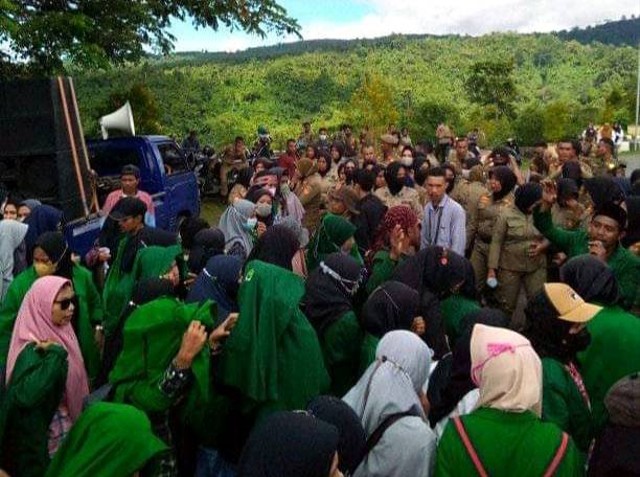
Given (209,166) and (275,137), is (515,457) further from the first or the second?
(275,137)

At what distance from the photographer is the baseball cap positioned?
3123mm

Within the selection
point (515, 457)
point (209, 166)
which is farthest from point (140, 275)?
point (209, 166)

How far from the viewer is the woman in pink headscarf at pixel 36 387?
3205 mm

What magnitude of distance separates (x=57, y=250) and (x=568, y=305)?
3215 millimetres

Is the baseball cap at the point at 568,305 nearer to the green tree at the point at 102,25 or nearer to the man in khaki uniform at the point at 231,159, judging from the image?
the green tree at the point at 102,25

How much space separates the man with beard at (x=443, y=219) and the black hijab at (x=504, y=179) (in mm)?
665

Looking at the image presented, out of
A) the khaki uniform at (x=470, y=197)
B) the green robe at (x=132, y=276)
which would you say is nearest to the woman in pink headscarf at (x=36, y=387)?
the green robe at (x=132, y=276)

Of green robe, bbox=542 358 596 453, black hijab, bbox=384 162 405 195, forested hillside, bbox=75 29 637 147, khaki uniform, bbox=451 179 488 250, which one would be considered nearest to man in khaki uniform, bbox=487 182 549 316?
khaki uniform, bbox=451 179 488 250

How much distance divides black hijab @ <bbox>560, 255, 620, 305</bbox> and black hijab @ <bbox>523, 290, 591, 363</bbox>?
0.42 metres

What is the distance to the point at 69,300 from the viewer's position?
3812mm

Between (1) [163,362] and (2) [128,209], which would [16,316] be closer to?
(2) [128,209]

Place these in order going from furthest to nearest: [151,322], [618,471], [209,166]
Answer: [209,166]
[151,322]
[618,471]

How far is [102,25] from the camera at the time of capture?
12.9 meters

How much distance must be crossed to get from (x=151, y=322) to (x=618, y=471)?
1948 millimetres
